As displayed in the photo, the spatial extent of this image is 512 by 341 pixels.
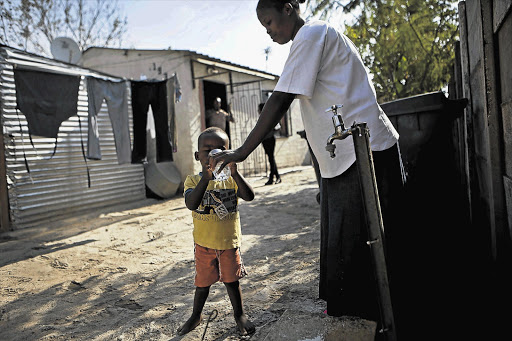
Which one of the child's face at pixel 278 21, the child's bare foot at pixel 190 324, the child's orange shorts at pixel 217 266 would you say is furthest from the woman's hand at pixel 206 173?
the child's bare foot at pixel 190 324

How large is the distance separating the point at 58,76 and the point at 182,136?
400 cm

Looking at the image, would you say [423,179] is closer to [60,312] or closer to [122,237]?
[60,312]

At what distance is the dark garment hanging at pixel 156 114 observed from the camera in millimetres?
7473

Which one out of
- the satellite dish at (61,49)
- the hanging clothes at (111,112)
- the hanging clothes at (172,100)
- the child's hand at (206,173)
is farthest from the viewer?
the satellite dish at (61,49)

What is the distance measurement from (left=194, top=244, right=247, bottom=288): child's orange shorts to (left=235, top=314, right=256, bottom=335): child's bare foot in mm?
241

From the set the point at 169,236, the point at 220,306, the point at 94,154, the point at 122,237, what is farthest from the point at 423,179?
the point at 94,154

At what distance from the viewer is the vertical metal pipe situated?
4.34 ft

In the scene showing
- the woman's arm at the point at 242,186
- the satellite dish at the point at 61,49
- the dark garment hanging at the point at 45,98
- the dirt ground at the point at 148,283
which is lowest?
the dirt ground at the point at 148,283

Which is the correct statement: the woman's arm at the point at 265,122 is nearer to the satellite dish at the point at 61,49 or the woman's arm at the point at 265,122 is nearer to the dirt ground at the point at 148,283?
the dirt ground at the point at 148,283

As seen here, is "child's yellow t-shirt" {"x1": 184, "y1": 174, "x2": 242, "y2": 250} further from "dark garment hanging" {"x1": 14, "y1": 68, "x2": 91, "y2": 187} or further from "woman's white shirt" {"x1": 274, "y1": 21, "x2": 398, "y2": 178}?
"dark garment hanging" {"x1": 14, "y1": 68, "x2": 91, "y2": 187}

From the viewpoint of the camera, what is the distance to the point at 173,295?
118 inches

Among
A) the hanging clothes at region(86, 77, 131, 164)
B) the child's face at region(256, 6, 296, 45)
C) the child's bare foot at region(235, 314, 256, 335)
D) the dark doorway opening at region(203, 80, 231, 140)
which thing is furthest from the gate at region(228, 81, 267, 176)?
the child's face at region(256, 6, 296, 45)

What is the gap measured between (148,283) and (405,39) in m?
6.13

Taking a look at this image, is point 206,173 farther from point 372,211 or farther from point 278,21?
point 372,211
